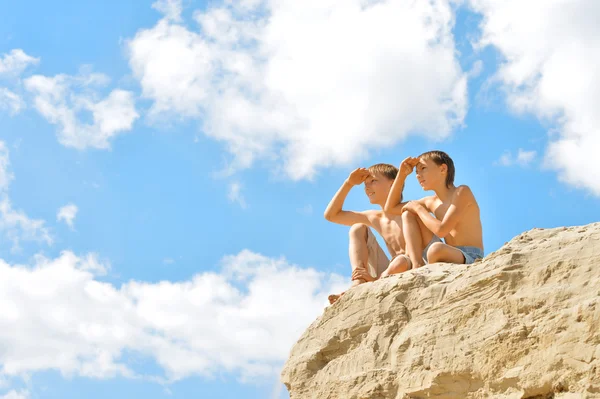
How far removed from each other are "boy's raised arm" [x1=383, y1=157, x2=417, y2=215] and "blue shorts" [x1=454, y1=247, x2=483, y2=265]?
2.77 feet

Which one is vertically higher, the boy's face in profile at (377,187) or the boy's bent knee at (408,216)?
the boy's face in profile at (377,187)

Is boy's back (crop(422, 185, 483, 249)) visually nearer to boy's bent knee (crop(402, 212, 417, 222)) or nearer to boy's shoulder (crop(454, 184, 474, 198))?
boy's shoulder (crop(454, 184, 474, 198))

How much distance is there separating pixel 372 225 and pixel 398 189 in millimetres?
558

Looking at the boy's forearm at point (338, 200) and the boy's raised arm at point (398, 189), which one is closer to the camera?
the boy's raised arm at point (398, 189)

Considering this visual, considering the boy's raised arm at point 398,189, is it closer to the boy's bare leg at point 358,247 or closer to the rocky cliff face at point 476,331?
the boy's bare leg at point 358,247

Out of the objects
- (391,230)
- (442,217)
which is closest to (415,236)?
(442,217)

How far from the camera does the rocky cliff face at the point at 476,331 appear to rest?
Result: 16.0 ft

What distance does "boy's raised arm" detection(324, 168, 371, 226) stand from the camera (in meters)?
7.72

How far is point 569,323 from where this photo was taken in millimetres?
4871

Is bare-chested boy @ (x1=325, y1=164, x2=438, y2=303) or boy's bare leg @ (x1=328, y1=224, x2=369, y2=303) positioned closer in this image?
bare-chested boy @ (x1=325, y1=164, x2=438, y2=303)

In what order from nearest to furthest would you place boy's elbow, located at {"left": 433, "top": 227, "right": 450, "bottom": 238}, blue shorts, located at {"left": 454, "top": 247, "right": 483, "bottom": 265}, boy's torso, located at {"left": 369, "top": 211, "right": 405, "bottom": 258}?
blue shorts, located at {"left": 454, "top": 247, "right": 483, "bottom": 265}
boy's elbow, located at {"left": 433, "top": 227, "right": 450, "bottom": 238}
boy's torso, located at {"left": 369, "top": 211, "right": 405, "bottom": 258}

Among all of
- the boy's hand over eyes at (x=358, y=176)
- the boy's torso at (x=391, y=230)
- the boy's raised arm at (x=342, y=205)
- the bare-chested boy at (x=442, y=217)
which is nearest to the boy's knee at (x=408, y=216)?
the bare-chested boy at (x=442, y=217)

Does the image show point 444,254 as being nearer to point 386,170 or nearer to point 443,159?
point 443,159

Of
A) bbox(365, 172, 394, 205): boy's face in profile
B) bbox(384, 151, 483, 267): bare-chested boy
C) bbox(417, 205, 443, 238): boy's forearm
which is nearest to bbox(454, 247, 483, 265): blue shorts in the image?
bbox(384, 151, 483, 267): bare-chested boy
